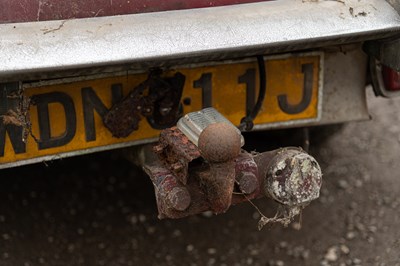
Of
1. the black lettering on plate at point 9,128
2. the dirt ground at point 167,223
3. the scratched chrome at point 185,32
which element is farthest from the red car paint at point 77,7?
the dirt ground at point 167,223

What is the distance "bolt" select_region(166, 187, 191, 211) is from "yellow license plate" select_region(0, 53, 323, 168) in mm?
362

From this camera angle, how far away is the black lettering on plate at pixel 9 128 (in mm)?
1805

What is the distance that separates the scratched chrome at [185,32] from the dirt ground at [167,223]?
0.89m

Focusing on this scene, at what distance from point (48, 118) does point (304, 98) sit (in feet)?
2.57

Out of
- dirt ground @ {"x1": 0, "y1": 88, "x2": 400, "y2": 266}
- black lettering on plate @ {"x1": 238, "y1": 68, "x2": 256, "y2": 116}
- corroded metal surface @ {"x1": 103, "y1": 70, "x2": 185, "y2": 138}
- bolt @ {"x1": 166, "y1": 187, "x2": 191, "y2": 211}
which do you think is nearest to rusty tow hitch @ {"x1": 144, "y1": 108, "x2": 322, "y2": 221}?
bolt @ {"x1": 166, "y1": 187, "x2": 191, "y2": 211}

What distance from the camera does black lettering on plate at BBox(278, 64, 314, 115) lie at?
2.23 meters

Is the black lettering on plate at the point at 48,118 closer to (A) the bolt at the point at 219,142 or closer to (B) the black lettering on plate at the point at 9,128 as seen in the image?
(B) the black lettering on plate at the point at 9,128

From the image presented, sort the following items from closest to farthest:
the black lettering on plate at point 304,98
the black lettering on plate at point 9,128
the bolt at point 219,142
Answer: the bolt at point 219,142
the black lettering on plate at point 9,128
the black lettering on plate at point 304,98

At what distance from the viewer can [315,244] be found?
2584 millimetres

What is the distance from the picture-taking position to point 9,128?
6.23 ft

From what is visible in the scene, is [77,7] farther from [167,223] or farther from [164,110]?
[167,223]

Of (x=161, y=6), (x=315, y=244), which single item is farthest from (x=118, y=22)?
(x=315, y=244)

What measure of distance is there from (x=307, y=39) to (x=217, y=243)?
37.7 inches

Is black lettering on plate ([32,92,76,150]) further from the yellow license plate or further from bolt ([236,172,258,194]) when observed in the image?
bolt ([236,172,258,194])
